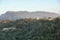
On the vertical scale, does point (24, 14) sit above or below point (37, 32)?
above

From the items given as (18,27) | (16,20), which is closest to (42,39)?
(18,27)

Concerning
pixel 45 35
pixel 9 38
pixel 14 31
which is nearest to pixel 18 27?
pixel 14 31

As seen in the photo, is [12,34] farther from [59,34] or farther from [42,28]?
[59,34]

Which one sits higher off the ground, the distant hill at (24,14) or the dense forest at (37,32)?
the distant hill at (24,14)

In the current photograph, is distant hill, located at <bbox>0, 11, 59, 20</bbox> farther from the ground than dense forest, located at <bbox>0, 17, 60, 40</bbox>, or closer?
farther from the ground

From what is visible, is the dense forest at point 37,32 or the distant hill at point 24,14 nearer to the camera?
the dense forest at point 37,32

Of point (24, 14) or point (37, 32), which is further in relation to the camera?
point (24, 14)

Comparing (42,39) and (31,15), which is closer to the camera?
(42,39)

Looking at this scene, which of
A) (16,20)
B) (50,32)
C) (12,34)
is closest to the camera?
(50,32)

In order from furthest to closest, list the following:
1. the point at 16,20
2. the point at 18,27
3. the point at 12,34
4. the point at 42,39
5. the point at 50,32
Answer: the point at 16,20
the point at 18,27
the point at 12,34
the point at 50,32
the point at 42,39

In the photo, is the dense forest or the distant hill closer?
the dense forest
